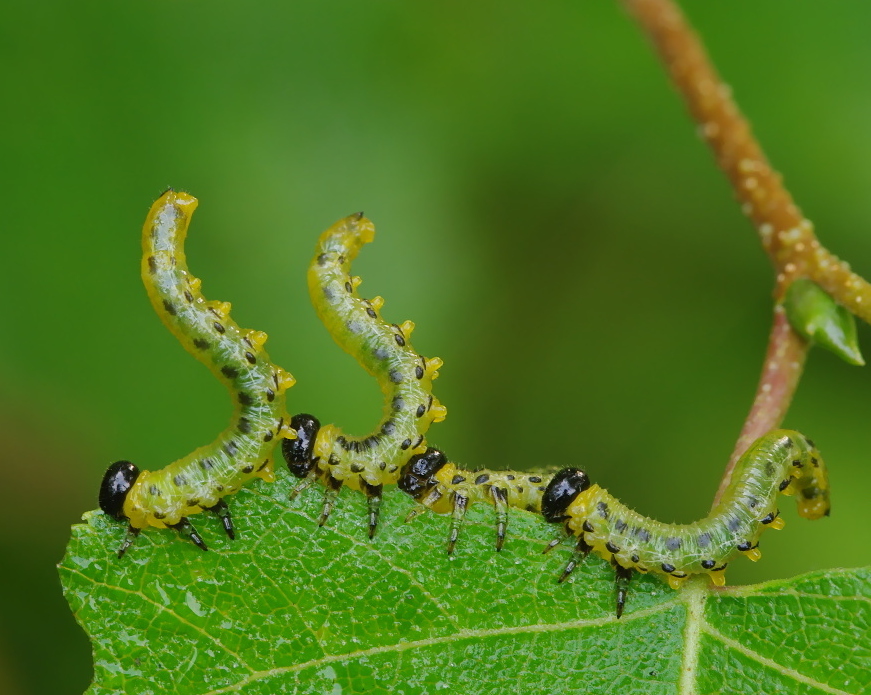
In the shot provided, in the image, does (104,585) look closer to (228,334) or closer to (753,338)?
(228,334)

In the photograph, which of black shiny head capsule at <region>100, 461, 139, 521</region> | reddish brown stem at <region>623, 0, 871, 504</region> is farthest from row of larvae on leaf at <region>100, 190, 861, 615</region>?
reddish brown stem at <region>623, 0, 871, 504</region>

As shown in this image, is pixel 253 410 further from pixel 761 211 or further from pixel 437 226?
pixel 437 226

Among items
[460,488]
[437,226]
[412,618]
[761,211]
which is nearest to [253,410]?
[460,488]

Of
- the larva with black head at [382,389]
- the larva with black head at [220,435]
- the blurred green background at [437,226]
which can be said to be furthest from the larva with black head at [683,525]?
the blurred green background at [437,226]

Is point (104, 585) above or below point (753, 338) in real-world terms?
below

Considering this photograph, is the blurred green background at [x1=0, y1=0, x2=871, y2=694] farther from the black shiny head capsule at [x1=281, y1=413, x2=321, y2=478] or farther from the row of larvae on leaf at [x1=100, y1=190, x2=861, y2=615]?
the black shiny head capsule at [x1=281, y1=413, x2=321, y2=478]

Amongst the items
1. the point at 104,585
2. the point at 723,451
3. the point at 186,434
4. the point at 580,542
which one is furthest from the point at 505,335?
the point at 104,585
